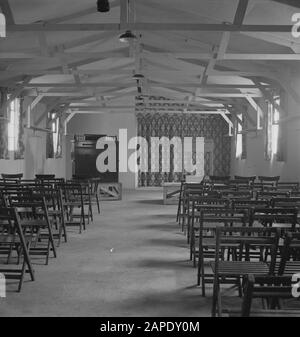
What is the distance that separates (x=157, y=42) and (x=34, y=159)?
5320 mm

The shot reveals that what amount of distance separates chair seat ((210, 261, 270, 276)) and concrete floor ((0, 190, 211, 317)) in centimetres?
48

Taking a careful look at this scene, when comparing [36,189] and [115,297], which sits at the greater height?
[36,189]

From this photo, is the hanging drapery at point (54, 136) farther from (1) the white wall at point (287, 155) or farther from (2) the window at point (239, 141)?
(1) the white wall at point (287, 155)

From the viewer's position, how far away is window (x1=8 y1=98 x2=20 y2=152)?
12.3 meters

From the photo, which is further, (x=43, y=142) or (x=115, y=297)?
(x=43, y=142)

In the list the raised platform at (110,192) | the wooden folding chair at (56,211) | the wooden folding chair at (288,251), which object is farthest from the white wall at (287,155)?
the wooden folding chair at (288,251)

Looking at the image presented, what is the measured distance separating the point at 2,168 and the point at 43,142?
13.8 ft

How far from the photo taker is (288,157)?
434 inches

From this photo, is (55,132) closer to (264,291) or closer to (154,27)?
(154,27)

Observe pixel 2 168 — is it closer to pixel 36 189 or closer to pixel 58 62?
pixel 58 62

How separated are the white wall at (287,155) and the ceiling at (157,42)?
0.62 metres

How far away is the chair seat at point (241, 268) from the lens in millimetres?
3570
